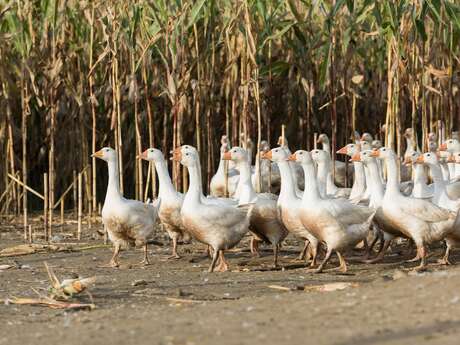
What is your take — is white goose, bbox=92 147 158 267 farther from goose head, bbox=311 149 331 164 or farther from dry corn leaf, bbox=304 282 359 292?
dry corn leaf, bbox=304 282 359 292

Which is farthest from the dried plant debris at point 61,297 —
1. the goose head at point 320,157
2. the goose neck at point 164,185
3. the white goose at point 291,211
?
the goose head at point 320,157

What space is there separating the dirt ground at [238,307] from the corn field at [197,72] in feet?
9.20

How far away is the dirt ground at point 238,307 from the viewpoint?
24.0 feet

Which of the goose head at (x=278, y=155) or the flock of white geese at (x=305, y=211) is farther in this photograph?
the goose head at (x=278, y=155)

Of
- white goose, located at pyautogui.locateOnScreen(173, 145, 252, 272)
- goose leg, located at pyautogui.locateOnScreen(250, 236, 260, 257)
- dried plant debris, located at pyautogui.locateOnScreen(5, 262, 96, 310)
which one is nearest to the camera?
dried plant debris, located at pyautogui.locateOnScreen(5, 262, 96, 310)

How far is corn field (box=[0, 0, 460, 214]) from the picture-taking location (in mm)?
15047

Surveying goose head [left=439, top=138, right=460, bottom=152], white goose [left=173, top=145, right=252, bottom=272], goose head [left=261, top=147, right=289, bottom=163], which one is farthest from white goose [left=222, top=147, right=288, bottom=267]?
goose head [left=439, top=138, right=460, bottom=152]

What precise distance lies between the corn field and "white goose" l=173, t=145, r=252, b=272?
2551mm

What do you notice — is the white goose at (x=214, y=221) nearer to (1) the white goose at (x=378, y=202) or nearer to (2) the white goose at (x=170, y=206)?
(2) the white goose at (x=170, y=206)

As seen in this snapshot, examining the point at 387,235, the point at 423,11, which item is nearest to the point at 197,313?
the point at 387,235

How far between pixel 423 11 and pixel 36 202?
9.57 meters

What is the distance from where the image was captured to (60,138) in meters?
20.2

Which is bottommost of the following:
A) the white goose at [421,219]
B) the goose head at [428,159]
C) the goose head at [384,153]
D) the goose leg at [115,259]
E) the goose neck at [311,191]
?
the goose leg at [115,259]

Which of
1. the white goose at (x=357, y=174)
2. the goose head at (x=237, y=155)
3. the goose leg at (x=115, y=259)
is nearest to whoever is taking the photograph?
the goose leg at (x=115, y=259)
